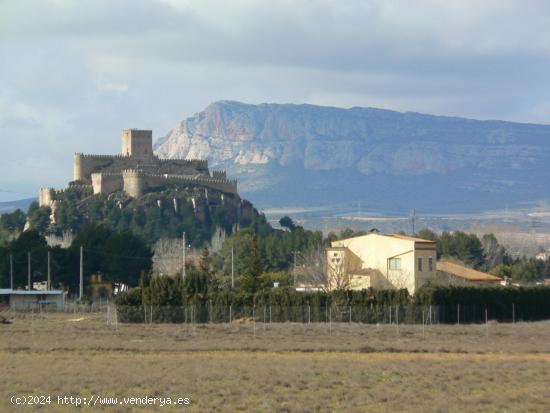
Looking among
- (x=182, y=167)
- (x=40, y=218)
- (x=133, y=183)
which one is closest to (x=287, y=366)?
(x=40, y=218)

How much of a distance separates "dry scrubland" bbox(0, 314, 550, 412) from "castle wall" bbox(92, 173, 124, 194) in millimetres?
101317

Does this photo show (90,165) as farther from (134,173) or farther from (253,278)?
(253,278)

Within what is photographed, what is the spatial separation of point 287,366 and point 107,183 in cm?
12257

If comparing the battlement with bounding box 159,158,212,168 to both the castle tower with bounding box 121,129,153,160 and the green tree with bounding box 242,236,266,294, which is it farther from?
the green tree with bounding box 242,236,266,294

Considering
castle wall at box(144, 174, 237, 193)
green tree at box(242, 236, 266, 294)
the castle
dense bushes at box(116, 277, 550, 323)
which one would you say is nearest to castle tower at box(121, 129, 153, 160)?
the castle

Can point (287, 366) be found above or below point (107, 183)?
below

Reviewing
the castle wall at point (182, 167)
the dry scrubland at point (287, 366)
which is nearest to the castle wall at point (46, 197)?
the castle wall at point (182, 167)

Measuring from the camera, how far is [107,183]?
156875 mm

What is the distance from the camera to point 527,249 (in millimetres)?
169875

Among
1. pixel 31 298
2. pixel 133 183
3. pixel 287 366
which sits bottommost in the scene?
pixel 287 366

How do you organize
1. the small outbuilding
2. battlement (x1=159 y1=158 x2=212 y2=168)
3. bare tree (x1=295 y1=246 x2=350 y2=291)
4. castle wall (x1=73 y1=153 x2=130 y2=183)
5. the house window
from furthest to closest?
1. battlement (x1=159 y1=158 x2=212 y2=168)
2. castle wall (x1=73 y1=153 x2=130 y2=183)
3. the small outbuilding
4. bare tree (x1=295 y1=246 x2=350 y2=291)
5. the house window

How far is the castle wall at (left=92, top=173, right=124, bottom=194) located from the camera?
157m

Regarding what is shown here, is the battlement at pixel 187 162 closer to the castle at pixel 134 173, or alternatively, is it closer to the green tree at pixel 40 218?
the castle at pixel 134 173

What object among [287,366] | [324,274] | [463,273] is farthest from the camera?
[463,273]
